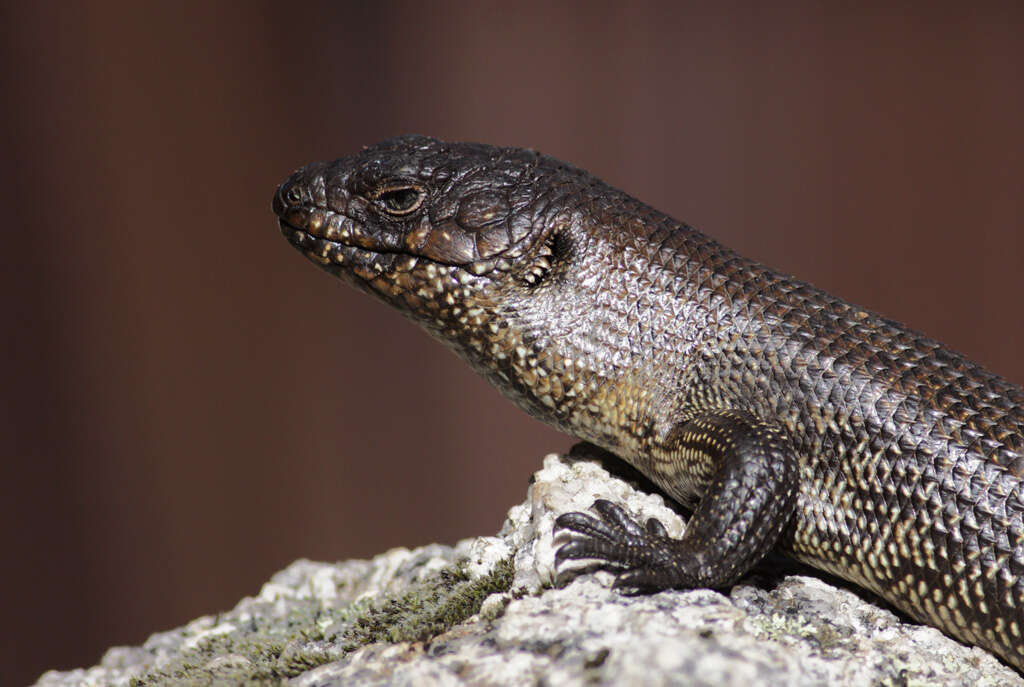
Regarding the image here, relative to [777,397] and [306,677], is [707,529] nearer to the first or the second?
[777,397]

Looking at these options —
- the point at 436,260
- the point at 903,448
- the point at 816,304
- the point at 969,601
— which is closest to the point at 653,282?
the point at 816,304

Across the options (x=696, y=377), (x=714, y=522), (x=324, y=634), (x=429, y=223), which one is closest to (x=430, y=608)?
(x=324, y=634)

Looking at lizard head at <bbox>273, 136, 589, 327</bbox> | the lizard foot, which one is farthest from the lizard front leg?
lizard head at <bbox>273, 136, 589, 327</bbox>

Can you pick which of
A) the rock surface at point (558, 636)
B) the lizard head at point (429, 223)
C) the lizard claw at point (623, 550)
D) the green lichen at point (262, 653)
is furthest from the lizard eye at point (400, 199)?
the green lichen at point (262, 653)

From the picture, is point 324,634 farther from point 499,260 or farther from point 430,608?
point 499,260

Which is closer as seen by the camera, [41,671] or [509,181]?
[509,181]

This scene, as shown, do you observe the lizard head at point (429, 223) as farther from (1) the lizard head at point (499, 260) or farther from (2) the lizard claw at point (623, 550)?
(2) the lizard claw at point (623, 550)
